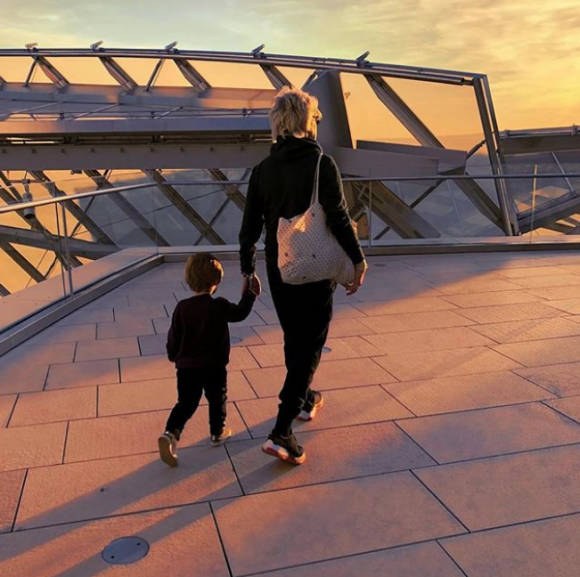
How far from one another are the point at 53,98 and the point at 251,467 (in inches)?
1000

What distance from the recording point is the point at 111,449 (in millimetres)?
3371

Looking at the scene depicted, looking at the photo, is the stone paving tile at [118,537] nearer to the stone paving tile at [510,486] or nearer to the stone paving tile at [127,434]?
the stone paving tile at [127,434]

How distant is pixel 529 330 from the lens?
18.2 feet

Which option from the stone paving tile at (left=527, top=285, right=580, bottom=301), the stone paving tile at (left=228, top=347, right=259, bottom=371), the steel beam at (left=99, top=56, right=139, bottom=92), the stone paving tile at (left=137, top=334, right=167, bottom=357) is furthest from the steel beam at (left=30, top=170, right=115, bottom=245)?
the steel beam at (left=99, top=56, right=139, bottom=92)

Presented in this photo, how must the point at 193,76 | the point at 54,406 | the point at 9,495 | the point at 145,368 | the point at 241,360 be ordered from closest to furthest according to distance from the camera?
the point at 9,495 → the point at 54,406 → the point at 145,368 → the point at 241,360 → the point at 193,76

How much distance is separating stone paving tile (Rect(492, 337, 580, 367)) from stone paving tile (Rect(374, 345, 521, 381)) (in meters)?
0.12

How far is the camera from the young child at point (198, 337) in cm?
313

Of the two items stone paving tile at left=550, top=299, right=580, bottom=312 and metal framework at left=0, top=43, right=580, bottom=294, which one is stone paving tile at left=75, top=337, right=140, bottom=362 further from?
stone paving tile at left=550, top=299, right=580, bottom=312

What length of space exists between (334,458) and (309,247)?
3.85 feet

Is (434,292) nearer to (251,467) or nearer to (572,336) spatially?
(572,336)

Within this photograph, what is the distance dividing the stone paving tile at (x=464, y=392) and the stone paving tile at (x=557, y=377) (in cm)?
8

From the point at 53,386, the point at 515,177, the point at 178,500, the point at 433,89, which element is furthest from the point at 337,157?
the point at 178,500

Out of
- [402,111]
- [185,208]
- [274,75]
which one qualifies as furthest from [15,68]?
[185,208]

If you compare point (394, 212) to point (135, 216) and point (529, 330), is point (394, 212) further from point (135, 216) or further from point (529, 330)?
point (529, 330)
